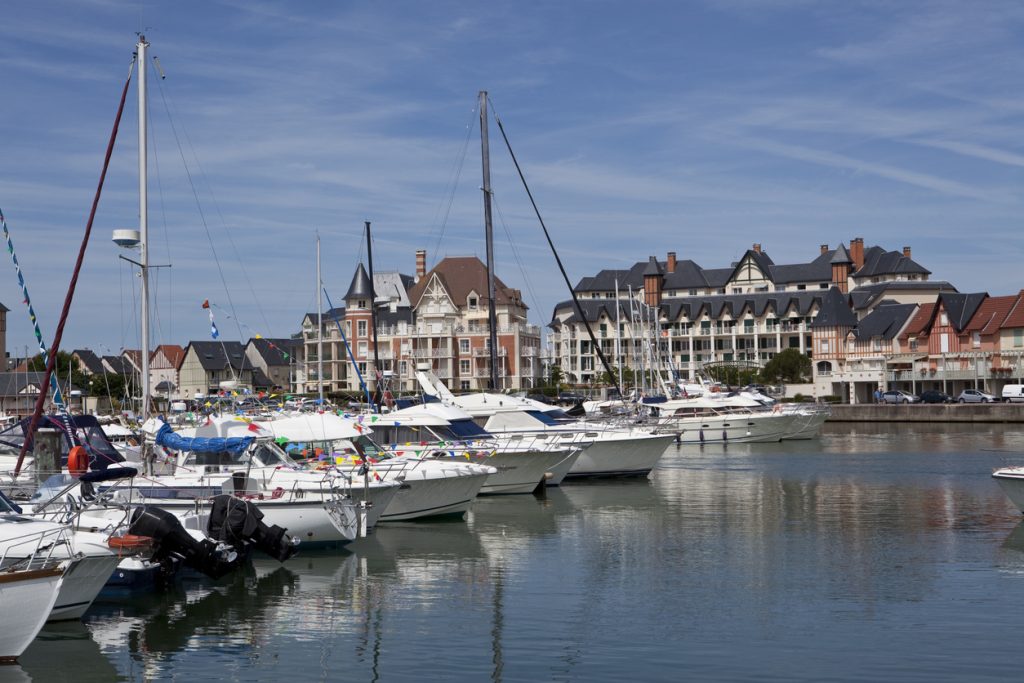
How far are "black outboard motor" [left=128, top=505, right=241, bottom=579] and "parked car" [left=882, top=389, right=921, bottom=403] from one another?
94.6 metres

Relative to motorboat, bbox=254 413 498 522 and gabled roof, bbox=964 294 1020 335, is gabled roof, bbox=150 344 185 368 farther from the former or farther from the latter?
motorboat, bbox=254 413 498 522

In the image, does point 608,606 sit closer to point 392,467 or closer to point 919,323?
point 392,467

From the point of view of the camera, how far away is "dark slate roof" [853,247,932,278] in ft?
535

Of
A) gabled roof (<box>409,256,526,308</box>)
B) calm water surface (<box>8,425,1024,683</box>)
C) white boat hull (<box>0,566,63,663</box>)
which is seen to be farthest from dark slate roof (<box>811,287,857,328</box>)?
white boat hull (<box>0,566,63,663</box>)

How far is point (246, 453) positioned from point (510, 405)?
1822cm

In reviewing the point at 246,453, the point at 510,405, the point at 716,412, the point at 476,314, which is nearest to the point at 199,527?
the point at 246,453

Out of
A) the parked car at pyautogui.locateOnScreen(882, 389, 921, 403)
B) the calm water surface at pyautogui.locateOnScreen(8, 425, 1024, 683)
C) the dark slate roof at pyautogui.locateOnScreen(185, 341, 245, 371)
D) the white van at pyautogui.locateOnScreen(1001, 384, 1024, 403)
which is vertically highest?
the dark slate roof at pyautogui.locateOnScreen(185, 341, 245, 371)

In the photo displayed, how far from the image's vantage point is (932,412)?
95312 millimetres

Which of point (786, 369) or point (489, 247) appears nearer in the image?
point (489, 247)

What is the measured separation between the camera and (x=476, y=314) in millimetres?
134000

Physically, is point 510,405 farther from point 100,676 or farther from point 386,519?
point 100,676

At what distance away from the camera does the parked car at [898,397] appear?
109994 mm

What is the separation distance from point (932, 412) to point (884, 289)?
64.0 meters

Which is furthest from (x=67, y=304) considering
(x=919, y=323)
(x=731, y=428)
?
(x=919, y=323)
